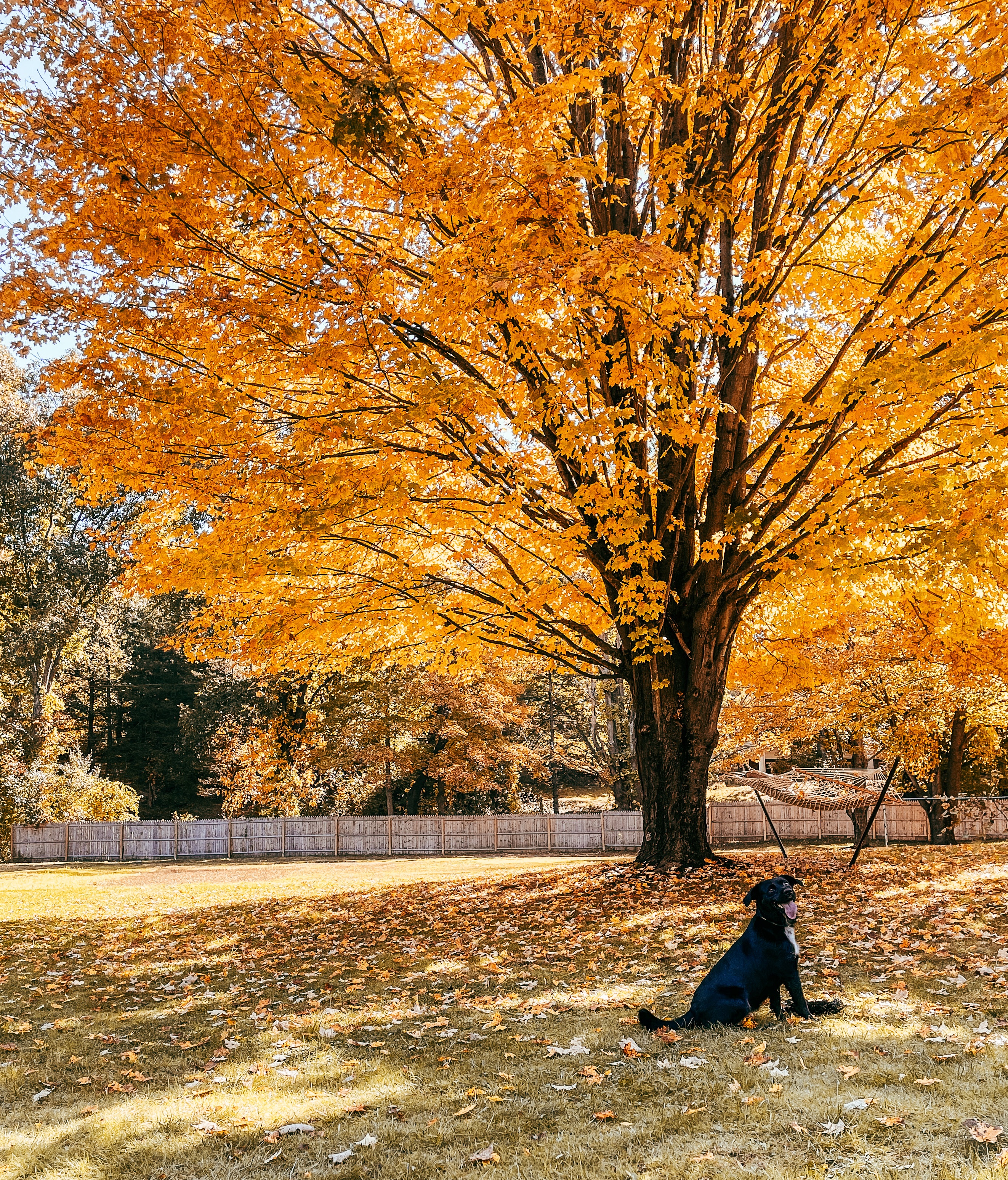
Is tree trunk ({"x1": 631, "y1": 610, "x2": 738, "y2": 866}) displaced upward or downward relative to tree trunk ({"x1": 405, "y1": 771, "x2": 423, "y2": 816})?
upward

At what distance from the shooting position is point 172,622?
35.5 m

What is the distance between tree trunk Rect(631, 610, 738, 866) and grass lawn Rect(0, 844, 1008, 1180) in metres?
0.79

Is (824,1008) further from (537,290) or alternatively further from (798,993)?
(537,290)

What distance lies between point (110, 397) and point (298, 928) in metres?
5.93

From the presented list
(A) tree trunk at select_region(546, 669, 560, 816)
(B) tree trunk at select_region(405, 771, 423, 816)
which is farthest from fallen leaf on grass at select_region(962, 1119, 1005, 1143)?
(A) tree trunk at select_region(546, 669, 560, 816)

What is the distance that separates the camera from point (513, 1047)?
486cm

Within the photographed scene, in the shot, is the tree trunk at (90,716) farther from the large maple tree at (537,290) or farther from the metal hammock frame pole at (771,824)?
the large maple tree at (537,290)

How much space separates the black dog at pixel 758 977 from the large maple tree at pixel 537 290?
3.63 m

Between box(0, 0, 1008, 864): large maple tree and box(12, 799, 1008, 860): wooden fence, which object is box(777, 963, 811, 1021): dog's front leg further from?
box(12, 799, 1008, 860): wooden fence

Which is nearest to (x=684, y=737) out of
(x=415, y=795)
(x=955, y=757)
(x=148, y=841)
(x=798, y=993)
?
(x=798, y=993)

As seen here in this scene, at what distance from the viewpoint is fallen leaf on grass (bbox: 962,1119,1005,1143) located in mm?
3180

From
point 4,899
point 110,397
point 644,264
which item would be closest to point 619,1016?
point 644,264

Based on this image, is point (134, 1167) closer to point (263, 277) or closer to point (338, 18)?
point (263, 277)

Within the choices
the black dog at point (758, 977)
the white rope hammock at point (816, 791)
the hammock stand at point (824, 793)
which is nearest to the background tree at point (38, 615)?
the white rope hammock at point (816, 791)
